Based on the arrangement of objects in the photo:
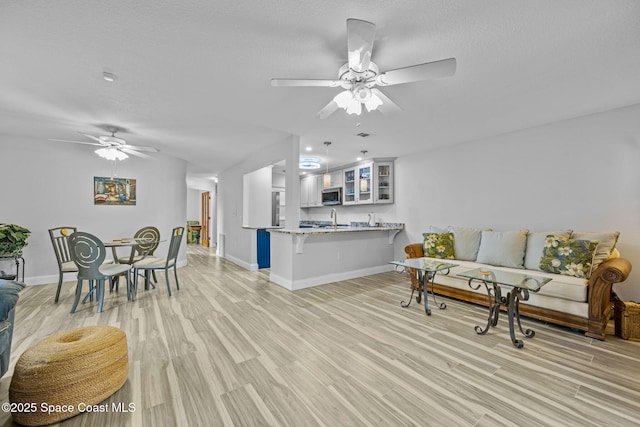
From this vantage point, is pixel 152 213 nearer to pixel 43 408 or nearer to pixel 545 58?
pixel 43 408

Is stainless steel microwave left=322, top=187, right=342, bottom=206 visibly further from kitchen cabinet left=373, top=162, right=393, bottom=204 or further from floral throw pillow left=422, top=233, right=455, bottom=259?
floral throw pillow left=422, top=233, right=455, bottom=259

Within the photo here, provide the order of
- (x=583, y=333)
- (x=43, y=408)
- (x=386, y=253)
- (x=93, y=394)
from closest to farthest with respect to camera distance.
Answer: (x=43, y=408), (x=93, y=394), (x=583, y=333), (x=386, y=253)

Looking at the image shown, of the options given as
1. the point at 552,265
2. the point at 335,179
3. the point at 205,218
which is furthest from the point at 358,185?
the point at 205,218

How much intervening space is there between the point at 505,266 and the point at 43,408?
4.57 metres

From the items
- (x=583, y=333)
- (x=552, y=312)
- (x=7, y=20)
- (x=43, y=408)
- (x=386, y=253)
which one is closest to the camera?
(x=43, y=408)

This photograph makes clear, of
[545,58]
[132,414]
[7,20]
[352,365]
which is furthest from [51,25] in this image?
[545,58]

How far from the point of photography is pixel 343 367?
1.94m

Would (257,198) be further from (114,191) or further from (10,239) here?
(10,239)

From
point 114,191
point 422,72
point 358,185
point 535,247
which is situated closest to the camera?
point 422,72

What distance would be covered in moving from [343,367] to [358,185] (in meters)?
4.55

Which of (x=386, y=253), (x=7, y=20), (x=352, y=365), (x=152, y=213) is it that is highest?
(x=7, y=20)

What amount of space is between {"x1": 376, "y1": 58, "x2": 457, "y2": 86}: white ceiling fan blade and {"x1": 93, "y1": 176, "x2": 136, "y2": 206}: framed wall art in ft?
17.6

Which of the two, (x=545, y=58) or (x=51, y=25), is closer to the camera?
(x=51, y=25)

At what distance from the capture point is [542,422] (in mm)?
1420
